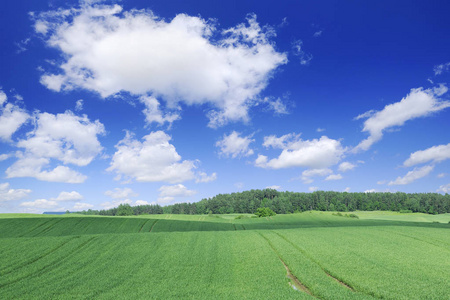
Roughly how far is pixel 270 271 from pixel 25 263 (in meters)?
23.9

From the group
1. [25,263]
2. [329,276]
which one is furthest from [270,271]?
[25,263]

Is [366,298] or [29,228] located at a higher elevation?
[29,228]

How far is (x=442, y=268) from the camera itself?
80.2ft

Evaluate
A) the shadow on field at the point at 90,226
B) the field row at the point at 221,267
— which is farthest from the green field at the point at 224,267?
the shadow on field at the point at 90,226

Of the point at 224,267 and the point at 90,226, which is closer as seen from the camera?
the point at 224,267

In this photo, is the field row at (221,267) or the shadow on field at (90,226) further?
the shadow on field at (90,226)

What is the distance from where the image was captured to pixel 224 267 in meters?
25.4

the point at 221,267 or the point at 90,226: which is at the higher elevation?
the point at 90,226

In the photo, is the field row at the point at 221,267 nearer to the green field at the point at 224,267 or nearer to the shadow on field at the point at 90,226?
the green field at the point at 224,267

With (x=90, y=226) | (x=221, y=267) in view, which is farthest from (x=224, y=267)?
(x=90, y=226)

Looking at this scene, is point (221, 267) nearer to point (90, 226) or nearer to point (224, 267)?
point (224, 267)

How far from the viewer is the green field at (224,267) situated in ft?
62.6

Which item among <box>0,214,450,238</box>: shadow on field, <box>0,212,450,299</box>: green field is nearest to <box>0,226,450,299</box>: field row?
<box>0,212,450,299</box>: green field

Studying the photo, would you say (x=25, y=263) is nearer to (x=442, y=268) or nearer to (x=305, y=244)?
(x=305, y=244)
